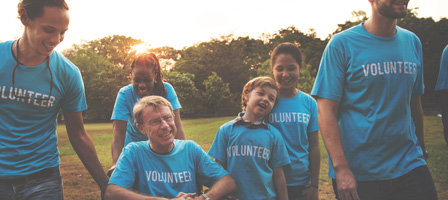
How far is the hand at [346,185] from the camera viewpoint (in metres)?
2.18

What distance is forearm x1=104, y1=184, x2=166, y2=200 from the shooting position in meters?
2.41

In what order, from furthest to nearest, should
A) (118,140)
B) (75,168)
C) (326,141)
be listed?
(75,168) < (118,140) < (326,141)

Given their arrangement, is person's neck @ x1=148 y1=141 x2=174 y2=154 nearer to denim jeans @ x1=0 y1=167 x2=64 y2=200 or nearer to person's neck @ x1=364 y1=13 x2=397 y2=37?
denim jeans @ x1=0 y1=167 x2=64 y2=200

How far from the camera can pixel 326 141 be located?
230 cm

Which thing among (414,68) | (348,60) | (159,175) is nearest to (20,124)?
(159,175)

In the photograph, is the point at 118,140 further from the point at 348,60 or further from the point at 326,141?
the point at 348,60

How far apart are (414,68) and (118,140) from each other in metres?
2.66

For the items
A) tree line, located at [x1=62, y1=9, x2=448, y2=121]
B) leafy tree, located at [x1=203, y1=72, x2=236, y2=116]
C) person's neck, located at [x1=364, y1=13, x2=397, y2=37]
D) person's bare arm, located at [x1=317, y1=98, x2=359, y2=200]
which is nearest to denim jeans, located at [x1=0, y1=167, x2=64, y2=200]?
person's bare arm, located at [x1=317, y1=98, x2=359, y2=200]

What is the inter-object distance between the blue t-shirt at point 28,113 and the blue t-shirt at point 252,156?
141 centimetres

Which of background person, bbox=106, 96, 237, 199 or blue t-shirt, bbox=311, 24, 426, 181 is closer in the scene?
blue t-shirt, bbox=311, 24, 426, 181

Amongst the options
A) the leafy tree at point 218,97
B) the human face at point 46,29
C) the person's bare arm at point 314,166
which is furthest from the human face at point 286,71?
the leafy tree at point 218,97

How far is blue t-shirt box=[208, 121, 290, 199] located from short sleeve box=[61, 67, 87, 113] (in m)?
1.27

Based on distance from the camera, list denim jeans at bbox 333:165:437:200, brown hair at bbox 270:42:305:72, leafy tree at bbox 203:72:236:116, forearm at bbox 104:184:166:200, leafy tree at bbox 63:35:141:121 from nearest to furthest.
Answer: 1. denim jeans at bbox 333:165:437:200
2. forearm at bbox 104:184:166:200
3. brown hair at bbox 270:42:305:72
4. leafy tree at bbox 63:35:141:121
5. leafy tree at bbox 203:72:236:116

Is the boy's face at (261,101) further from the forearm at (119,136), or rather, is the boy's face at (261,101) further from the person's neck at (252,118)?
the forearm at (119,136)
